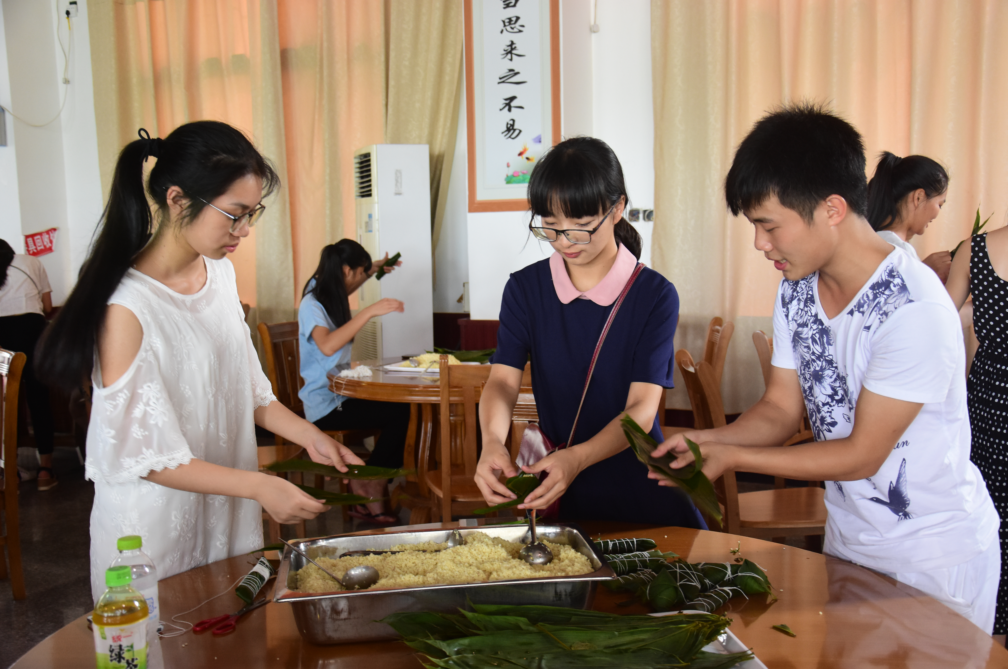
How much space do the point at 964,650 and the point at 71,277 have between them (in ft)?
22.8

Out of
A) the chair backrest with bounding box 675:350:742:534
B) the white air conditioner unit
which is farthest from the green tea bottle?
the white air conditioner unit

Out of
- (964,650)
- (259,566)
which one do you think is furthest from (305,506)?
(964,650)

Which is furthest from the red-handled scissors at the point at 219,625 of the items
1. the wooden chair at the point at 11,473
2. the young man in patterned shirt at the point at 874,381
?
the wooden chair at the point at 11,473

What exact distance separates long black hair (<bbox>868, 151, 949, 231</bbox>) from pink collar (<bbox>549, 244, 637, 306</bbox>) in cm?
177

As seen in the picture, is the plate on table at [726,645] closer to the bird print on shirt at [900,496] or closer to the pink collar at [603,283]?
the bird print on shirt at [900,496]

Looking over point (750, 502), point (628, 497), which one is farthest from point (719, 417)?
point (628, 497)

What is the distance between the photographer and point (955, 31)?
3662 mm

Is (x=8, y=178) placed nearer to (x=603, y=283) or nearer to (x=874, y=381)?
(x=603, y=283)

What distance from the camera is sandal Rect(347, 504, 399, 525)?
3824 mm

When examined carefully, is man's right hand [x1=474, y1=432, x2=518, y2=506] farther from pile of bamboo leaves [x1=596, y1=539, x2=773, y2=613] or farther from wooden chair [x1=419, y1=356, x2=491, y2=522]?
wooden chair [x1=419, y1=356, x2=491, y2=522]

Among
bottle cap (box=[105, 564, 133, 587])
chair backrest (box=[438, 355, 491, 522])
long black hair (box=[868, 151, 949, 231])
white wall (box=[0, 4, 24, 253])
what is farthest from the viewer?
white wall (box=[0, 4, 24, 253])

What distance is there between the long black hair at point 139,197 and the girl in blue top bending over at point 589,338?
635mm

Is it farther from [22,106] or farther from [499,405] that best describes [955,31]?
[22,106]

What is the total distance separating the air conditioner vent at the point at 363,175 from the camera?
501 cm
